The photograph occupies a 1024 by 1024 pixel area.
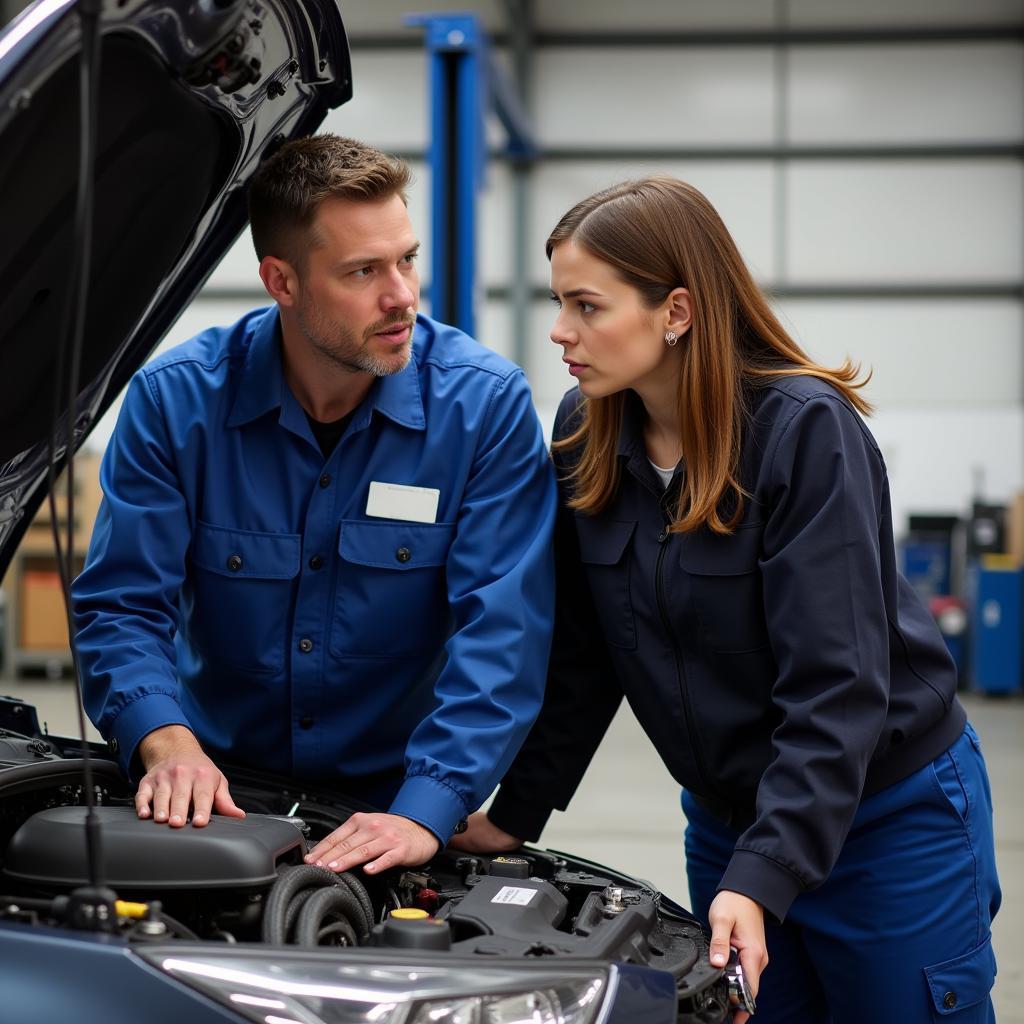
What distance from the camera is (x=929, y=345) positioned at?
33.6 ft

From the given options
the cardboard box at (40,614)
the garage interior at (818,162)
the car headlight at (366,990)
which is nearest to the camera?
the car headlight at (366,990)

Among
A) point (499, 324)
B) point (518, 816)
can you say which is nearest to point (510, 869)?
point (518, 816)

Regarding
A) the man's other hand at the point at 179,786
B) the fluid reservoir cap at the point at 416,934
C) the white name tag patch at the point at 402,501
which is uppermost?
the white name tag patch at the point at 402,501

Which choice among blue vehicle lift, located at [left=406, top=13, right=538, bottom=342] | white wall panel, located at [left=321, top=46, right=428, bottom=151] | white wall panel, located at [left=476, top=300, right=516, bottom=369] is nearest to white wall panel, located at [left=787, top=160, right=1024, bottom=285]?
white wall panel, located at [left=476, top=300, right=516, bottom=369]

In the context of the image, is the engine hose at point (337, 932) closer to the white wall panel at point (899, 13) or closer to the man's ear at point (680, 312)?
the man's ear at point (680, 312)

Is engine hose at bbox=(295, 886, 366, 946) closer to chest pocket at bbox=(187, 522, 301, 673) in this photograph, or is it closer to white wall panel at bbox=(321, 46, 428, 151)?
chest pocket at bbox=(187, 522, 301, 673)

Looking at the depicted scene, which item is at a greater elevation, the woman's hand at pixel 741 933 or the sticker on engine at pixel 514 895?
the sticker on engine at pixel 514 895

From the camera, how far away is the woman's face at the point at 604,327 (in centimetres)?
151

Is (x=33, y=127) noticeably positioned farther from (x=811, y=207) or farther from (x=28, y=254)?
(x=811, y=207)

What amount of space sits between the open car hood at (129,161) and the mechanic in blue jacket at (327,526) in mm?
69

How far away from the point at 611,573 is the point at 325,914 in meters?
0.57

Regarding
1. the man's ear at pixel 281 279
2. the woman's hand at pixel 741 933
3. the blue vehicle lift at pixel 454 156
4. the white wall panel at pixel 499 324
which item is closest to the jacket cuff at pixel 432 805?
the woman's hand at pixel 741 933

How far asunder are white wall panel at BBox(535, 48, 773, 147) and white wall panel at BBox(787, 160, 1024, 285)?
67cm

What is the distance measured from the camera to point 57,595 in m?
8.05
